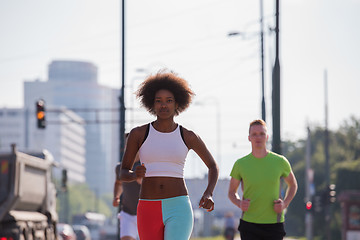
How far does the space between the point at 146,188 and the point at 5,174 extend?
415 inches

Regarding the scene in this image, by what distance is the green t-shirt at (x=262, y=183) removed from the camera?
31.6 feet

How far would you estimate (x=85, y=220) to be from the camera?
332 ft

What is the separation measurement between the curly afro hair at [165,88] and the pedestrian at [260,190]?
7.58 feet

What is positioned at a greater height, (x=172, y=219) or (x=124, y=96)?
(x=124, y=96)

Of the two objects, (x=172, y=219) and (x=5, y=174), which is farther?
(x=5, y=174)

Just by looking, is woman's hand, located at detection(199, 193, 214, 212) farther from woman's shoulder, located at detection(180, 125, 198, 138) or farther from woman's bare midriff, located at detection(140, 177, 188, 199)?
woman's shoulder, located at detection(180, 125, 198, 138)

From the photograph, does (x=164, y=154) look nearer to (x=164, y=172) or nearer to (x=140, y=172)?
(x=164, y=172)

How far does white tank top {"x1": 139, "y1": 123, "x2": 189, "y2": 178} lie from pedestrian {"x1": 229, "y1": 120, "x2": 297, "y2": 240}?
96.6 inches

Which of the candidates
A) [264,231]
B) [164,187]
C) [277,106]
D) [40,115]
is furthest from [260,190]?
[40,115]

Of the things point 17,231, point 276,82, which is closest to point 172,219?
point 17,231

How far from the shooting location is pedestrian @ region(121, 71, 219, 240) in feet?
23.4

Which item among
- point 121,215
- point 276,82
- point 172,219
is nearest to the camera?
point 172,219

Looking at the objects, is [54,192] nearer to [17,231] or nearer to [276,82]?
[17,231]

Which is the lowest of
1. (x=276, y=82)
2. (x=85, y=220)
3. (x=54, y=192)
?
(x=85, y=220)
